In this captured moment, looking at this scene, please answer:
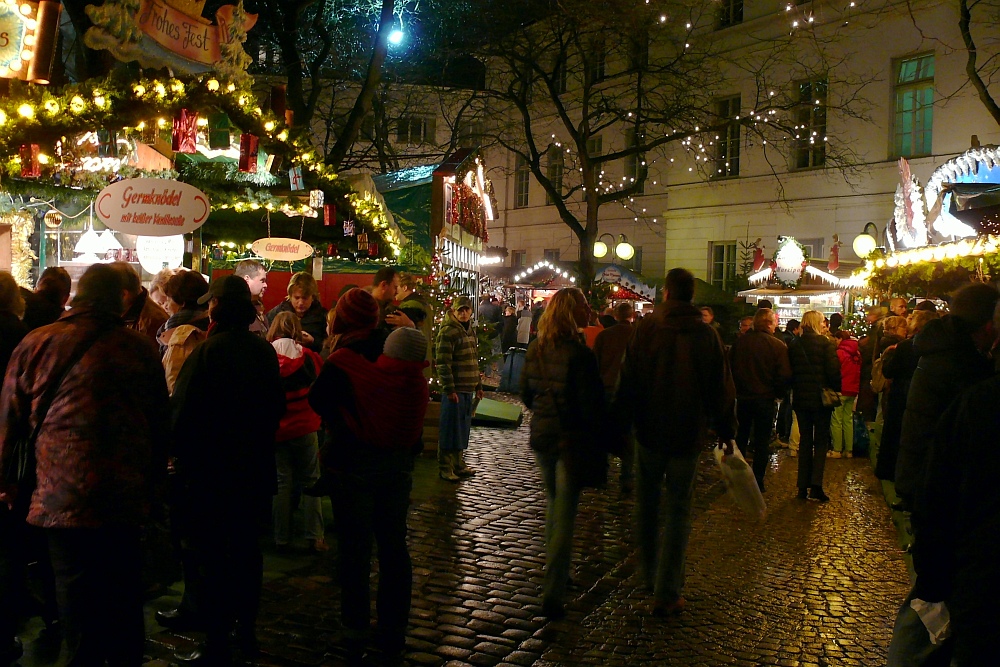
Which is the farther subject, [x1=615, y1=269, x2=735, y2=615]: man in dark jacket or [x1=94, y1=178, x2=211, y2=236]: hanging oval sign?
[x1=94, y1=178, x2=211, y2=236]: hanging oval sign

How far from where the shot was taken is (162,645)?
4.56m

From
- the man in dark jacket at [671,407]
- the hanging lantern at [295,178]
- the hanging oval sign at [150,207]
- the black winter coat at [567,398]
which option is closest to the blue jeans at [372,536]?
the black winter coat at [567,398]

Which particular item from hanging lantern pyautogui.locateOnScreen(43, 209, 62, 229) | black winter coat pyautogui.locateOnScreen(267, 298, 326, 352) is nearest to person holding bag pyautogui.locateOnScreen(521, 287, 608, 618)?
black winter coat pyautogui.locateOnScreen(267, 298, 326, 352)

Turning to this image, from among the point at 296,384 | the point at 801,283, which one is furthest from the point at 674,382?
the point at 801,283

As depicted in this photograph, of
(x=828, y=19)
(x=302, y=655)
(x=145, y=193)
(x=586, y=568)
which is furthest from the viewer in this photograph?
(x=828, y=19)

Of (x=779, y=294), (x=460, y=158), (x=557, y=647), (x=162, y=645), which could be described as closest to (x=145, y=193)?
(x=162, y=645)

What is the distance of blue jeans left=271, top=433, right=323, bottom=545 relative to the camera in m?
6.17

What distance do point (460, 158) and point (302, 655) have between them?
1167cm

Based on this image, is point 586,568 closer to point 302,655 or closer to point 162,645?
point 302,655

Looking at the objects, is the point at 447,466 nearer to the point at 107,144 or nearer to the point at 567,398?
the point at 567,398

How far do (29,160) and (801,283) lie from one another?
1687 centimetres

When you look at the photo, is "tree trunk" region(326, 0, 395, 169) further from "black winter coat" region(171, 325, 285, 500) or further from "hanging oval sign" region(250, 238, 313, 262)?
"black winter coat" region(171, 325, 285, 500)

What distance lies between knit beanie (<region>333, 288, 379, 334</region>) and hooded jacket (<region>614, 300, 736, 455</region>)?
1790 mm

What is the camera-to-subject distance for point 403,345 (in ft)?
14.7
